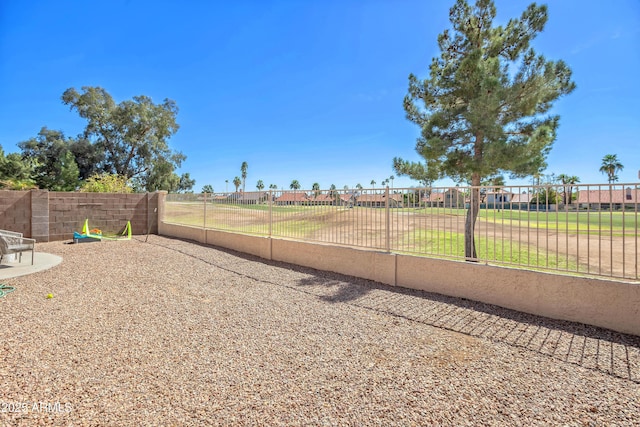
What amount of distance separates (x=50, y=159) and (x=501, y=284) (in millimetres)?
39411

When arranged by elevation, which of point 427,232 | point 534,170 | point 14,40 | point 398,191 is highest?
point 14,40

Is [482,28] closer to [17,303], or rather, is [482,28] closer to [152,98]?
[17,303]

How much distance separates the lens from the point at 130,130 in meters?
29.6

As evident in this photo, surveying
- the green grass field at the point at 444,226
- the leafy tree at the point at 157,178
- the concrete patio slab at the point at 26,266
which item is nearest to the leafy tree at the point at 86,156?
the leafy tree at the point at 157,178

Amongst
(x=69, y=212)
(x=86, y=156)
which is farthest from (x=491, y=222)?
(x=86, y=156)

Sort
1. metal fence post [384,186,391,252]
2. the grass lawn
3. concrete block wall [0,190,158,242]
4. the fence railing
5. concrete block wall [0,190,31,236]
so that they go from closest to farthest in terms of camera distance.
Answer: the fence railing, the grass lawn, metal fence post [384,186,391,252], concrete block wall [0,190,31,236], concrete block wall [0,190,158,242]

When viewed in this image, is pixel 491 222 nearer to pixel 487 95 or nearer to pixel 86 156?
pixel 487 95

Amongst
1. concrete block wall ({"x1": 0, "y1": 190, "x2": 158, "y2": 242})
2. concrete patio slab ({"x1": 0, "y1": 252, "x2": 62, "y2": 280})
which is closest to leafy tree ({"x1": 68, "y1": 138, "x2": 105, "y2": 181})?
concrete block wall ({"x1": 0, "y1": 190, "x2": 158, "y2": 242})

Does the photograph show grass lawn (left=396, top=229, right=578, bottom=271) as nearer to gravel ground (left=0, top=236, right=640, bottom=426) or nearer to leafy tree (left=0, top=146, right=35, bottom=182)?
gravel ground (left=0, top=236, right=640, bottom=426)

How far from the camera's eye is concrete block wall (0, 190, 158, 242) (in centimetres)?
1078

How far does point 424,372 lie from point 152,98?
118 ft

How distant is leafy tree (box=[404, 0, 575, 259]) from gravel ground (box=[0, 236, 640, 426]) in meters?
4.56

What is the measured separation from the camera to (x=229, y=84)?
1789 centimetres

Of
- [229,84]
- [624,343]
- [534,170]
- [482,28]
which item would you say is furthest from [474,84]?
[229,84]
